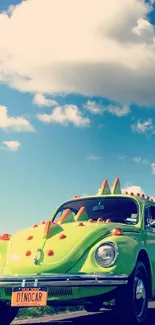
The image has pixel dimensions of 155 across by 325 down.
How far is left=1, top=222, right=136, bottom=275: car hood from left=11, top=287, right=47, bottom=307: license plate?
1.01ft

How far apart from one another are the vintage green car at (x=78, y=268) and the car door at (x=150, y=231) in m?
0.03

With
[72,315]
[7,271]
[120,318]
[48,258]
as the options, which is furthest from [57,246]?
[72,315]

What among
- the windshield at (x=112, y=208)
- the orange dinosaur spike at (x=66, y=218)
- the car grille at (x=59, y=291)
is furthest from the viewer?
the windshield at (x=112, y=208)

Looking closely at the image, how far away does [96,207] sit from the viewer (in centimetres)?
784

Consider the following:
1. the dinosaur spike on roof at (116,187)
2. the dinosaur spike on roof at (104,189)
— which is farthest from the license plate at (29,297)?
the dinosaur spike on roof at (116,187)

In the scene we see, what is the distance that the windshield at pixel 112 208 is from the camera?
745 cm

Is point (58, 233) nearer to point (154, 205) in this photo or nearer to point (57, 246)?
point (57, 246)

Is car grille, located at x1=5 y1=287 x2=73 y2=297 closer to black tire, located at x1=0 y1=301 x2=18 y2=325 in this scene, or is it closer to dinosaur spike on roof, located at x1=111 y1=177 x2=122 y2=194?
black tire, located at x1=0 y1=301 x2=18 y2=325

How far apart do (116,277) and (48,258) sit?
88 cm

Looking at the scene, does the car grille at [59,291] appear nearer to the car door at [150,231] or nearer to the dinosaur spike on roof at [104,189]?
the car door at [150,231]

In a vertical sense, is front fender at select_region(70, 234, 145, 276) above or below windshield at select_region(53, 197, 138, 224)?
below

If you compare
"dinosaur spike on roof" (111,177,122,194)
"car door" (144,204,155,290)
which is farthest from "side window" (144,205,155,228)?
"dinosaur spike on roof" (111,177,122,194)

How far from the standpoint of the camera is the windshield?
293 inches

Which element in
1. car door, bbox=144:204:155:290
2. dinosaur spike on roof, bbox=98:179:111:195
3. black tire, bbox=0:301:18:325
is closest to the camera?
black tire, bbox=0:301:18:325
